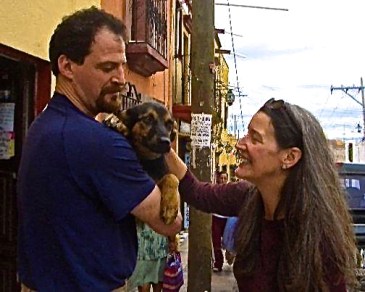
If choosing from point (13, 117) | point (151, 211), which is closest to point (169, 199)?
point (151, 211)

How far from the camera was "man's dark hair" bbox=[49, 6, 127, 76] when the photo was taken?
259cm

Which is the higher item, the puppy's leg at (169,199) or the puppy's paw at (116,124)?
the puppy's paw at (116,124)

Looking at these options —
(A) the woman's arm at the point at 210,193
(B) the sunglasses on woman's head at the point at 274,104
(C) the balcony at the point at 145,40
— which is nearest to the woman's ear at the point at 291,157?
(B) the sunglasses on woman's head at the point at 274,104

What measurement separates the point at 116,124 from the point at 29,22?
9.48 ft

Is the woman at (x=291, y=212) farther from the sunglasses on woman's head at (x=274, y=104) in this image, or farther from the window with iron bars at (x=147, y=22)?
the window with iron bars at (x=147, y=22)

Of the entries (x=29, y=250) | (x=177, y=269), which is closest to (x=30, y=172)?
(x=29, y=250)

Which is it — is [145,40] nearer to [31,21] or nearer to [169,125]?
[31,21]

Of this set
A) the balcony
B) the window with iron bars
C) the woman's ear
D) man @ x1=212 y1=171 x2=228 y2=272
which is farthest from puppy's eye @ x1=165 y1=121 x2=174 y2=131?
man @ x1=212 y1=171 x2=228 y2=272

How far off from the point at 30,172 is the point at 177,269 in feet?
17.9

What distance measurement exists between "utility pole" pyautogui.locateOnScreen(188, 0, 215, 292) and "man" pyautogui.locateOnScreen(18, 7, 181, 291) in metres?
4.42

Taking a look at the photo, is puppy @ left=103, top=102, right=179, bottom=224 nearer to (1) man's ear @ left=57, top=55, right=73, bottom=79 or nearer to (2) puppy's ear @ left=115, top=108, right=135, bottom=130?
(2) puppy's ear @ left=115, top=108, right=135, bottom=130

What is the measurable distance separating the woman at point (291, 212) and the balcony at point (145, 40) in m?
7.30

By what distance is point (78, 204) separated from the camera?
93.8 inches

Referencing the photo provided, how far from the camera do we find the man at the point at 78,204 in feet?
7.80
